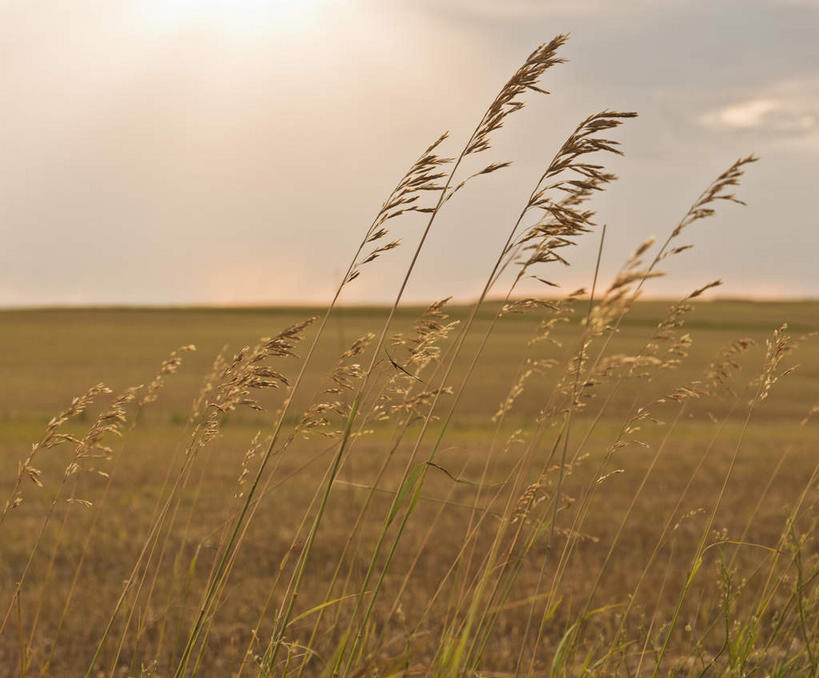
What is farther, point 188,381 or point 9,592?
point 188,381

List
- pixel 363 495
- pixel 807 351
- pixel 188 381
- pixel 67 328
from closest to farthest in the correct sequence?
pixel 363 495
pixel 188 381
pixel 807 351
pixel 67 328

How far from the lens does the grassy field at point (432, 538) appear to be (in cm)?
246

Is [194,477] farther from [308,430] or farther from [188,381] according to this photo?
[188,381]

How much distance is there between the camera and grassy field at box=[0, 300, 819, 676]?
8.08 ft

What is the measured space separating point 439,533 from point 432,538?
0.60 ft

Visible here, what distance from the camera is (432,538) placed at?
27.7 feet

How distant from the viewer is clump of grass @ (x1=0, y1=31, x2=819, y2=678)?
216 centimetres

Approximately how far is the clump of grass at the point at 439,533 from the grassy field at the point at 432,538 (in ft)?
0.13

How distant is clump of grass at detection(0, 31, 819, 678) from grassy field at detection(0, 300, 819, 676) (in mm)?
39

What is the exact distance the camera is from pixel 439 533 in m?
8.60

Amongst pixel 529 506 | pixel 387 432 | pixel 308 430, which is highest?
pixel 308 430

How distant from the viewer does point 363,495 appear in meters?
11.5

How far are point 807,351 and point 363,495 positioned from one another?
4474 centimetres

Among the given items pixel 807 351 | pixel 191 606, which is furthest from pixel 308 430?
pixel 807 351
